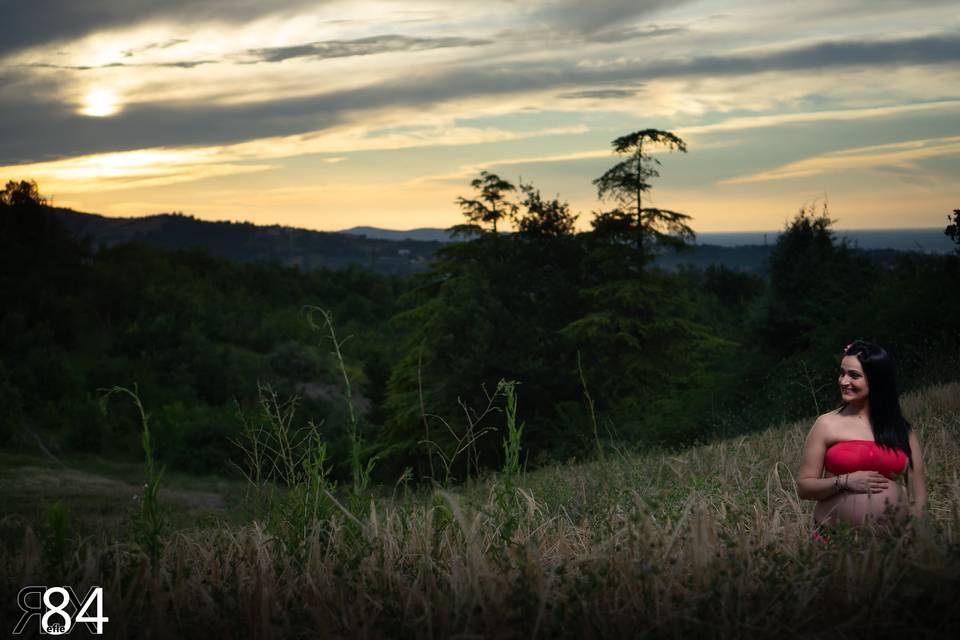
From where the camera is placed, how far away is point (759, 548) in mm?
3369

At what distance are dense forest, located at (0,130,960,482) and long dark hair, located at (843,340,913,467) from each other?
2.44m

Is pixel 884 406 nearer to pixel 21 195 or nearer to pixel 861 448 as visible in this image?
pixel 861 448

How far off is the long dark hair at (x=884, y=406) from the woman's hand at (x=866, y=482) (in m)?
0.21

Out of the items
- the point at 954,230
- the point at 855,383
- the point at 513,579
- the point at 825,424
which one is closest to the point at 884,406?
the point at 855,383

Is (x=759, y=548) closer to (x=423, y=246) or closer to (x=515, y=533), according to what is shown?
(x=515, y=533)

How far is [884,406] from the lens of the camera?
417 cm

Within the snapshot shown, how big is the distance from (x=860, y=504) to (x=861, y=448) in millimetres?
283

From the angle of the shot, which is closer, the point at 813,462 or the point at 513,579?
the point at 513,579

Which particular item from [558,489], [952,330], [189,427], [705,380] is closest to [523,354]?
[705,380]

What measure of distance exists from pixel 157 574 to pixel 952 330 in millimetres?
21707

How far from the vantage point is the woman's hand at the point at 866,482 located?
4012mm

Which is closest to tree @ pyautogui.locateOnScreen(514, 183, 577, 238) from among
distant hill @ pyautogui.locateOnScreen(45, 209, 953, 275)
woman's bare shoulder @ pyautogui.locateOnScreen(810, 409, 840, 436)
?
woman's bare shoulder @ pyautogui.locateOnScreen(810, 409, 840, 436)

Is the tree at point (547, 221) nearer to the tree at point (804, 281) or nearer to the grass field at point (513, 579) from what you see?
the tree at point (804, 281)

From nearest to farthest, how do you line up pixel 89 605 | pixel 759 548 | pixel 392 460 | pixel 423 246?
pixel 89 605
pixel 759 548
pixel 392 460
pixel 423 246
